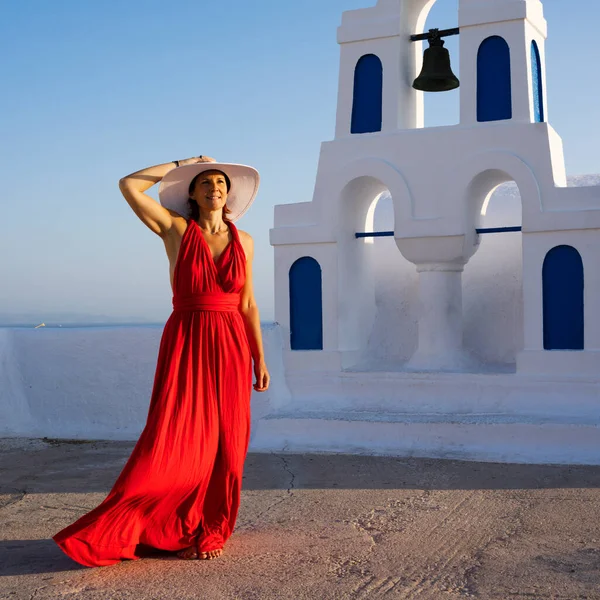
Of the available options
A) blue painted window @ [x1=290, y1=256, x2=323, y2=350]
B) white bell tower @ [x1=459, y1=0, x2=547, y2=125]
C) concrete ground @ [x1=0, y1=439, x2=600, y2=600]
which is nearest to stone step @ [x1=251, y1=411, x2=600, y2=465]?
concrete ground @ [x1=0, y1=439, x2=600, y2=600]

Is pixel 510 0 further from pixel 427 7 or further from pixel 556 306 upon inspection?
pixel 556 306

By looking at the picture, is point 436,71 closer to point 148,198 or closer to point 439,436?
point 439,436

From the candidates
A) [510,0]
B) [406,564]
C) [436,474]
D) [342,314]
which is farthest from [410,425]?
[510,0]

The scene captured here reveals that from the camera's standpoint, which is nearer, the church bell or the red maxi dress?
the red maxi dress

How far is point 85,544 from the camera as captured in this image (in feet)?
13.3

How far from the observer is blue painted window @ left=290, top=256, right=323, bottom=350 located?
28.4ft

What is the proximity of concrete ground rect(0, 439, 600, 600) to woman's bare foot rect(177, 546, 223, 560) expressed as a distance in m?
0.05

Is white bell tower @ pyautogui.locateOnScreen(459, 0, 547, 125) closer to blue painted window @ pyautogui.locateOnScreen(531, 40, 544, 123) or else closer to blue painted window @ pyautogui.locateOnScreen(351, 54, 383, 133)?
blue painted window @ pyautogui.locateOnScreen(531, 40, 544, 123)

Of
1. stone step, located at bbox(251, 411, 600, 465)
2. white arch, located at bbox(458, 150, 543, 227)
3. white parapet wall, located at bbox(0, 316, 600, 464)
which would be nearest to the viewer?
stone step, located at bbox(251, 411, 600, 465)

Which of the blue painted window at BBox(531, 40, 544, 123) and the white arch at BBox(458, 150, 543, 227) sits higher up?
the blue painted window at BBox(531, 40, 544, 123)

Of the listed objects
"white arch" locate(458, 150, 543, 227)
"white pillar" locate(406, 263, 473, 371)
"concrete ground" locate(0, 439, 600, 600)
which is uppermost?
"white arch" locate(458, 150, 543, 227)

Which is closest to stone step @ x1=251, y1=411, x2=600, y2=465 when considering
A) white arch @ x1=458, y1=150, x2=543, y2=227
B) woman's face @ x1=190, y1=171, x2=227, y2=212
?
white arch @ x1=458, y1=150, x2=543, y2=227

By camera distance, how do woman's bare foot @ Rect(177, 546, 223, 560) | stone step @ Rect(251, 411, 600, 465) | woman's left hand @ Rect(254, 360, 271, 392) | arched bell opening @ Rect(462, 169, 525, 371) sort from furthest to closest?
arched bell opening @ Rect(462, 169, 525, 371), stone step @ Rect(251, 411, 600, 465), woman's left hand @ Rect(254, 360, 271, 392), woman's bare foot @ Rect(177, 546, 223, 560)

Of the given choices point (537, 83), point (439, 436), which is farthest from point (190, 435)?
point (537, 83)
